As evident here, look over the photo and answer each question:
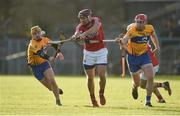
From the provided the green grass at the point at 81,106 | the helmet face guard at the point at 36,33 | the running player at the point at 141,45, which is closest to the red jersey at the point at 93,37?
the running player at the point at 141,45

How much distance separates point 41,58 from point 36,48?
19.2 inches

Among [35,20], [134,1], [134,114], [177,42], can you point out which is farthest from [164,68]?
[134,114]

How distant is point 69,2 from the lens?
2928 inches

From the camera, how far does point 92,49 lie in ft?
66.2

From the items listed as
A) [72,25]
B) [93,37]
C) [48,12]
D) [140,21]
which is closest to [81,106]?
[93,37]

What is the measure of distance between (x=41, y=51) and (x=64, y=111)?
9.18ft

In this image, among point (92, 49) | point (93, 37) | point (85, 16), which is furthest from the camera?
point (92, 49)

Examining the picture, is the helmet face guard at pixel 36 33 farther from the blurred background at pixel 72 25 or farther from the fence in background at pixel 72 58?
the fence in background at pixel 72 58

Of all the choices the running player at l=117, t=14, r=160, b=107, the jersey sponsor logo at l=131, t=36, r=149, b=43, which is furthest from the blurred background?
the jersey sponsor logo at l=131, t=36, r=149, b=43

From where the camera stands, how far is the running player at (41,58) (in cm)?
2031

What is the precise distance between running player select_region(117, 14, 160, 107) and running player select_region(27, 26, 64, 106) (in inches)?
71.5

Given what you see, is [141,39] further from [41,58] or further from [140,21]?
[41,58]

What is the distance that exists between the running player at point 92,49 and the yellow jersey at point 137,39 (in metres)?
0.76

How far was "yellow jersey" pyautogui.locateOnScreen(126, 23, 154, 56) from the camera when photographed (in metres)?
20.2
